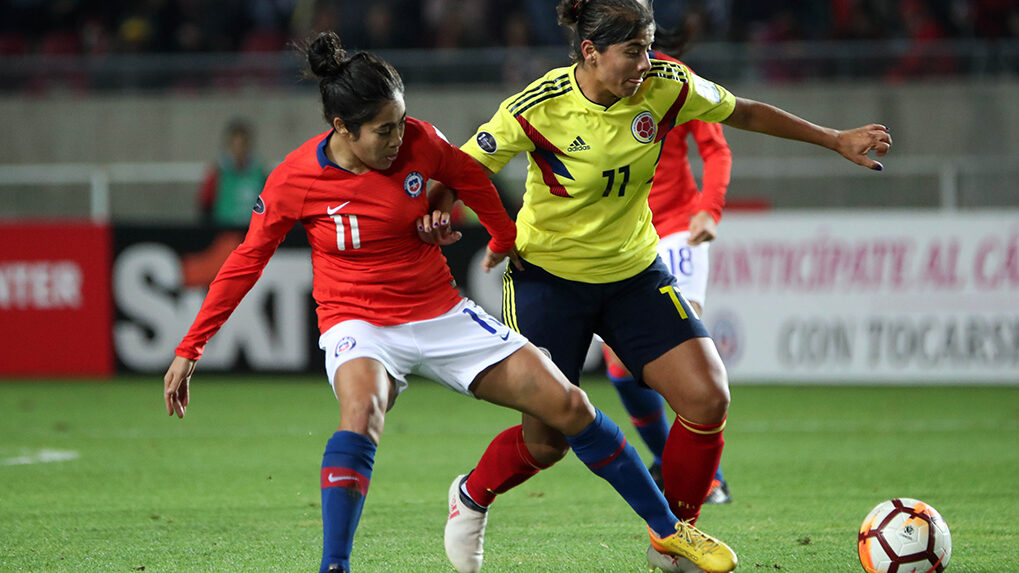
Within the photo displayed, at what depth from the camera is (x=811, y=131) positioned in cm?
458

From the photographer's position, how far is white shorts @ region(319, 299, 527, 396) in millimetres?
4152

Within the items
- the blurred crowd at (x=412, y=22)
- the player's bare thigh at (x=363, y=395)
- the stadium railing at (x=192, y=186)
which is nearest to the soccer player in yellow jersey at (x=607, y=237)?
the player's bare thigh at (x=363, y=395)

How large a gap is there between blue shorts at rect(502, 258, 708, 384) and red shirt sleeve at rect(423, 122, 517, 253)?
0.75 ft

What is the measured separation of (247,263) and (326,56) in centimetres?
69

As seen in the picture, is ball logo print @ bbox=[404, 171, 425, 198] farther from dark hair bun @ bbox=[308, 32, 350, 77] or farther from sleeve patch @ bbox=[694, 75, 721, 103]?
sleeve patch @ bbox=[694, 75, 721, 103]

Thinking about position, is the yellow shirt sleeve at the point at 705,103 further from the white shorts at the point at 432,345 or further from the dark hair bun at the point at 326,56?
the dark hair bun at the point at 326,56

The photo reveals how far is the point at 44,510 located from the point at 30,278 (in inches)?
222

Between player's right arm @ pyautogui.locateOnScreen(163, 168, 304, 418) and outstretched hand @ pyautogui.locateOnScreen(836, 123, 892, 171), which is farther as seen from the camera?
outstretched hand @ pyautogui.locateOnScreen(836, 123, 892, 171)

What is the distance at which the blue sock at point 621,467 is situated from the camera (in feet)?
14.0

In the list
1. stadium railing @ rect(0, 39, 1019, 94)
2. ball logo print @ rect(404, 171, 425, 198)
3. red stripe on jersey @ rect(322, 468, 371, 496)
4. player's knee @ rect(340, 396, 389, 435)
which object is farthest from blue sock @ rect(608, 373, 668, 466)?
stadium railing @ rect(0, 39, 1019, 94)

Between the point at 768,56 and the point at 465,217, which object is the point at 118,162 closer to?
the point at 465,217

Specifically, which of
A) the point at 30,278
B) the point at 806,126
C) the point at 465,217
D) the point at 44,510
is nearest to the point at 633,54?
the point at 806,126

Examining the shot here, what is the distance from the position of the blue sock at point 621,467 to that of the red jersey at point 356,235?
63 centimetres

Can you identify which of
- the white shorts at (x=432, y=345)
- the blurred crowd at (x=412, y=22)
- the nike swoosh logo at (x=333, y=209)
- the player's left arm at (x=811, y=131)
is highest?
the blurred crowd at (x=412, y=22)
